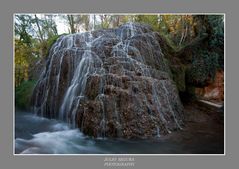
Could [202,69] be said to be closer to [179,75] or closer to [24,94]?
[179,75]

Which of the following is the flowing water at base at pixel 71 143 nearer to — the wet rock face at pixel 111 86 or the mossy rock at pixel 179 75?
the wet rock face at pixel 111 86

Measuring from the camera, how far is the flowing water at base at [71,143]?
5.20 metres

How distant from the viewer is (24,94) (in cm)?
607

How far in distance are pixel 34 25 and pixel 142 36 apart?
283cm

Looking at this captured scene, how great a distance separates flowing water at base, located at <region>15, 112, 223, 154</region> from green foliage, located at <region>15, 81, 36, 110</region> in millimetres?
225

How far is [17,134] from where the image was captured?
17.3 feet

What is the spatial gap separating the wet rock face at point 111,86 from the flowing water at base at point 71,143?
0.24 meters

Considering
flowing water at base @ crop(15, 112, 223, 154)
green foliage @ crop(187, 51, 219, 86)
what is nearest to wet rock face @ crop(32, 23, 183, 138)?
flowing water at base @ crop(15, 112, 223, 154)

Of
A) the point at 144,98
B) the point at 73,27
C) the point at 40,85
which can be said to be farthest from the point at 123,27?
the point at 40,85

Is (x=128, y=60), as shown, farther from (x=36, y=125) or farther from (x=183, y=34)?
(x=36, y=125)

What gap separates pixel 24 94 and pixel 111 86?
193 centimetres

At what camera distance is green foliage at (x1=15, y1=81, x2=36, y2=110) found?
548cm

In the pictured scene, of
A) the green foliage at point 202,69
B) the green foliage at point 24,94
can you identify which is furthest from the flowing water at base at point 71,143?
the green foliage at point 202,69

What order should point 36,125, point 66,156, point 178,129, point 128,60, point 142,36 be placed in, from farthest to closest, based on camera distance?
1. point 142,36
2. point 128,60
3. point 178,129
4. point 36,125
5. point 66,156
